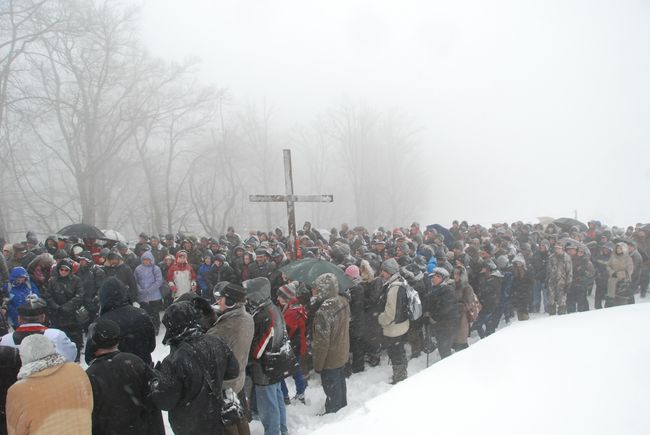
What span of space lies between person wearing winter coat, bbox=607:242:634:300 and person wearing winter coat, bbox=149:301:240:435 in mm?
9071

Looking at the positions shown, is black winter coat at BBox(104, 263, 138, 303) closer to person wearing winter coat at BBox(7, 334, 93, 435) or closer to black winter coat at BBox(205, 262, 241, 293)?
black winter coat at BBox(205, 262, 241, 293)

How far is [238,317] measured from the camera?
12.9ft

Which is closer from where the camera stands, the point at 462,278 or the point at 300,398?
the point at 300,398

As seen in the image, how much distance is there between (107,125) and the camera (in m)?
24.0

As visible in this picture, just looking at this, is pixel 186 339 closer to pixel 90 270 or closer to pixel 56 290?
pixel 56 290

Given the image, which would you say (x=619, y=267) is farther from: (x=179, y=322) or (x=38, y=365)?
(x=38, y=365)

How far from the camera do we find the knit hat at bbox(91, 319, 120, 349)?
2.93m

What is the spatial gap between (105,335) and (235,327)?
1232 millimetres

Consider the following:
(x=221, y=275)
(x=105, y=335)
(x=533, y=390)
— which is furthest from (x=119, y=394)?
(x=221, y=275)

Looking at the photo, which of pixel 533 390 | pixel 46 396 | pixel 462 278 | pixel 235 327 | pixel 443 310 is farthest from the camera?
pixel 462 278

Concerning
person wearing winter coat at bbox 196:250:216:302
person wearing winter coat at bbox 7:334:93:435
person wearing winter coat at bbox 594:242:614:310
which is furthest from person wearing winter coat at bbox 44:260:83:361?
person wearing winter coat at bbox 594:242:614:310

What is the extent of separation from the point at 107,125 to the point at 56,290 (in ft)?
67.4

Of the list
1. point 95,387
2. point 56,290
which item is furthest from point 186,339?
point 56,290

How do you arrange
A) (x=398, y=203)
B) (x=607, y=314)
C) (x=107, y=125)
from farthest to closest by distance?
(x=398, y=203), (x=107, y=125), (x=607, y=314)
